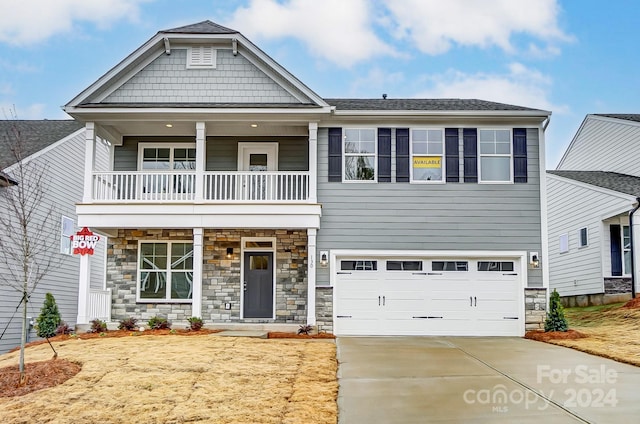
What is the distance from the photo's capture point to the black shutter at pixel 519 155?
15719 millimetres

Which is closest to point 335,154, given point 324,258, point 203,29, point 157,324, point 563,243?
point 324,258

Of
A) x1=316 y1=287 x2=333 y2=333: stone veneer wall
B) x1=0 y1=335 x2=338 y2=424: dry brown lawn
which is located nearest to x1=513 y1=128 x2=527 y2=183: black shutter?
x1=316 y1=287 x2=333 y2=333: stone veneer wall

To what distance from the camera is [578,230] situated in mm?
20938

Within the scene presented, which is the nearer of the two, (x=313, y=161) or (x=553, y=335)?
(x=553, y=335)

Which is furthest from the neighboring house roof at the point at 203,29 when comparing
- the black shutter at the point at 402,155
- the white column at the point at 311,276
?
the white column at the point at 311,276

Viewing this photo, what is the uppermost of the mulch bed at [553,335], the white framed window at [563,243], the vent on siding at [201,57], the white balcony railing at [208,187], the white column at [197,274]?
the vent on siding at [201,57]

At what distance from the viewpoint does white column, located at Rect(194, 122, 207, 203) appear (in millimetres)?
15234

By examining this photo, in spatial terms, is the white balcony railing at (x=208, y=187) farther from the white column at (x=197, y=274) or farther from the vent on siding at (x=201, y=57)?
the vent on siding at (x=201, y=57)

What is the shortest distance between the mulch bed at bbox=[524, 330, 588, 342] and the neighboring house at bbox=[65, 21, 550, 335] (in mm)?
426

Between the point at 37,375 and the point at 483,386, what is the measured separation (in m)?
6.60

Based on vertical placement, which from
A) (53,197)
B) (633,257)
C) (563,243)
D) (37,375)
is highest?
(53,197)

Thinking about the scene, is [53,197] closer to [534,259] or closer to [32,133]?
[32,133]

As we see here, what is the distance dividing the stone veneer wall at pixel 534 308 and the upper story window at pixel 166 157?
30.5 feet

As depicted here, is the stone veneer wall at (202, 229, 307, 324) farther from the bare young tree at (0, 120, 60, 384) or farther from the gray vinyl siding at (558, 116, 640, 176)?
the gray vinyl siding at (558, 116, 640, 176)
